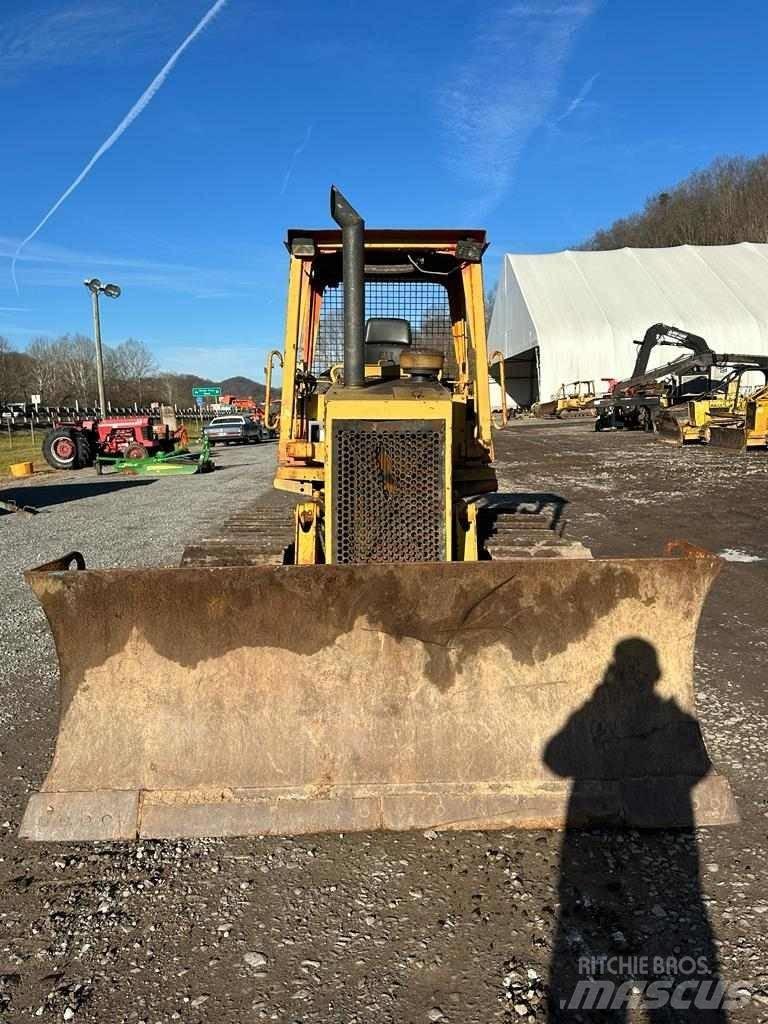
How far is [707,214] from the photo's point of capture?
227ft

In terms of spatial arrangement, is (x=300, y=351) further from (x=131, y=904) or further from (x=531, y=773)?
(x=131, y=904)

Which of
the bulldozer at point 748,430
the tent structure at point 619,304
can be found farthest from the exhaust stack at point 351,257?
the tent structure at point 619,304

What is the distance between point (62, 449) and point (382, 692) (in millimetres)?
21130

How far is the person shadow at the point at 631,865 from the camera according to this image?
6.90 feet

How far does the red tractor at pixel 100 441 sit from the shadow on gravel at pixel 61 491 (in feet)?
14.5

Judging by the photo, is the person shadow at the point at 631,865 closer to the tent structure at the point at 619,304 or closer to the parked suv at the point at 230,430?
the parked suv at the point at 230,430

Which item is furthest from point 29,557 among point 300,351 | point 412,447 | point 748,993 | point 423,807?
point 748,993

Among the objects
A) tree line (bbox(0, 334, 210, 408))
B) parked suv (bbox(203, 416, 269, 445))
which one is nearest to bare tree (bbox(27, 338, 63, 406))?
tree line (bbox(0, 334, 210, 408))

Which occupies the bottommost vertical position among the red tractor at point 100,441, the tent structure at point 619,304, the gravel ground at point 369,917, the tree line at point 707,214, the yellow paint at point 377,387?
the gravel ground at point 369,917

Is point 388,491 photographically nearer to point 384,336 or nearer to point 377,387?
point 377,387

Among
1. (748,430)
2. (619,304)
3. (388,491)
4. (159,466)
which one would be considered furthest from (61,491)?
(619,304)

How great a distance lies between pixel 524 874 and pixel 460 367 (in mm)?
3241

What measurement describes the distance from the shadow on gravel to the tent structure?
31941mm

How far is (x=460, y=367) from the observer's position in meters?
4.89
